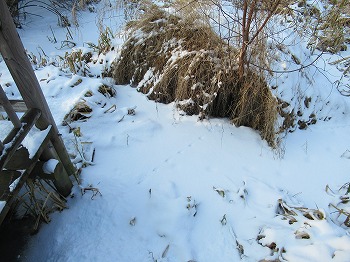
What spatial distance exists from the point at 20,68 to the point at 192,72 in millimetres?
1583

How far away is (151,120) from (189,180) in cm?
84

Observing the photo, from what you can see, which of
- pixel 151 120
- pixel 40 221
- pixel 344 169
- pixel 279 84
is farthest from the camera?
pixel 151 120

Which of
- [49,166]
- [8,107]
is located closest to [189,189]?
[49,166]

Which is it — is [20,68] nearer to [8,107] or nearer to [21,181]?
[8,107]

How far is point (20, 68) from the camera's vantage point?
1.44 m

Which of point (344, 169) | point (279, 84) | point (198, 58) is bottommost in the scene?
point (344, 169)

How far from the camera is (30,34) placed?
4477 millimetres

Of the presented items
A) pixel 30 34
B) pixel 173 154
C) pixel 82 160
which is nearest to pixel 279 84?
pixel 173 154

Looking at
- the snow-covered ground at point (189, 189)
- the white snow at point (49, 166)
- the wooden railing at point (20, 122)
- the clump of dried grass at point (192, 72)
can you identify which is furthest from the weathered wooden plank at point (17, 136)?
the clump of dried grass at point (192, 72)

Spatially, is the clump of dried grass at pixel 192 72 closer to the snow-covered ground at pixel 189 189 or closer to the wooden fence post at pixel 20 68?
the snow-covered ground at pixel 189 189

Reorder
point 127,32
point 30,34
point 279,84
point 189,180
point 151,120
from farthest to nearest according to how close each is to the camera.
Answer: point 30,34 < point 127,32 < point 151,120 < point 279,84 < point 189,180

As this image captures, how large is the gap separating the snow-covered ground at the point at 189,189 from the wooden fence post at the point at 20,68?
596 mm

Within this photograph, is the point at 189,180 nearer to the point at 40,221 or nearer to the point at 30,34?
the point at 40,221

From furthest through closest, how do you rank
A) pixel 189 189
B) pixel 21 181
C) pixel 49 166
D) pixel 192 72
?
pixel 192 72
pixel 189 189
pixel 49 166
pixel 21 181
